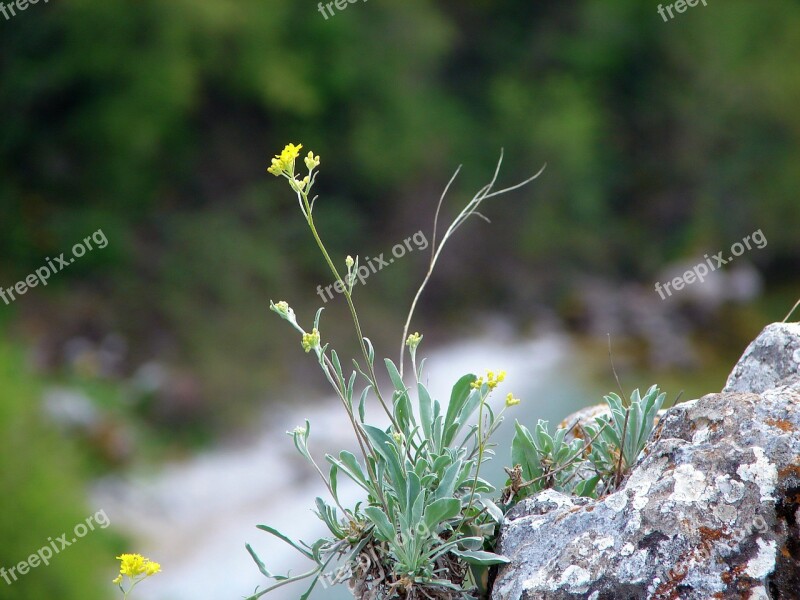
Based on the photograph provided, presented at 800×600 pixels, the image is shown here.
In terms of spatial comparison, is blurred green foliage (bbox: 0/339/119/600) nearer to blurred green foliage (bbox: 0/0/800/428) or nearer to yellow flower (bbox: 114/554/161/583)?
blurred green foliage (bbox: 0/0/800/428)

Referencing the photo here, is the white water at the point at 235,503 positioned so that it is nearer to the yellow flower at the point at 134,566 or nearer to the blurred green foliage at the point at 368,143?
the blurred green foliage at the point at 368,143

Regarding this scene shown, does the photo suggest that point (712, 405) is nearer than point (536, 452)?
Yes

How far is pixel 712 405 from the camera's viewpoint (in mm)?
1340

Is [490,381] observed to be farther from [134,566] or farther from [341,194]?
[341,194]

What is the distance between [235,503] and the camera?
7.48 metres

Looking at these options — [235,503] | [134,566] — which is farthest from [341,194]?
[134,566]

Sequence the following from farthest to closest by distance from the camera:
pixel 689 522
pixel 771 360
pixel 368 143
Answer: pixel 368 143
pixel 771 360
pixel 689 522

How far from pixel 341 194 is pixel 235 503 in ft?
16.1

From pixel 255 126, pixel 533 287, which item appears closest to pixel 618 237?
pixel 533 287

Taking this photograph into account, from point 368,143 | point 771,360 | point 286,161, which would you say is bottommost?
point 771,360

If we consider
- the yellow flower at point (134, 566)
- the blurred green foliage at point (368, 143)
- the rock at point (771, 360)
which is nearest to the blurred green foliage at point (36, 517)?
the blurred green foliage at point (368, 143)

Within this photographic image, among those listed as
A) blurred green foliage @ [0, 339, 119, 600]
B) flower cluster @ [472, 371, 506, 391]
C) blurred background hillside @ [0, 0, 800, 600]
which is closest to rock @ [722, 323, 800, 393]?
flower cluster @ [472, 371, 506, 391]

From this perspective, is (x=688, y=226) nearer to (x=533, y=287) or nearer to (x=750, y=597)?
(x=533, y=287)

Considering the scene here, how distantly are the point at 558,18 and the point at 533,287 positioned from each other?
4.58 meters
